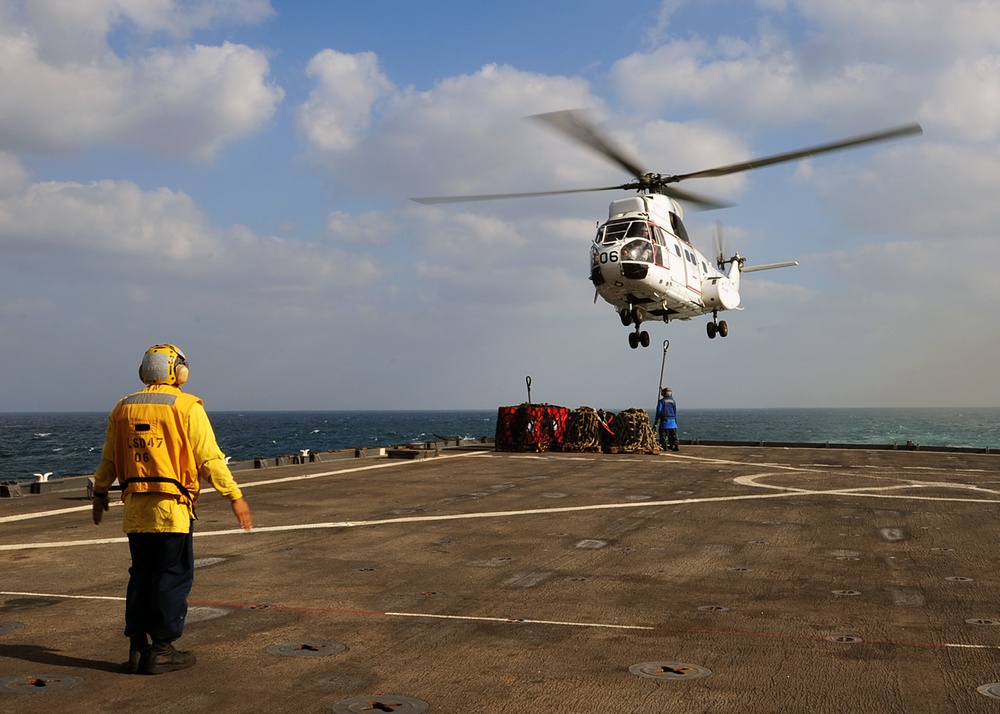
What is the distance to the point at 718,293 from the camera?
3108 cm

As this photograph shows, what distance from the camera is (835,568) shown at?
891cm

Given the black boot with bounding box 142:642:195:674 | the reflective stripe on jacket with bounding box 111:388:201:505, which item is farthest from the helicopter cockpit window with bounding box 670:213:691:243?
the black boot with bounding box 142:642:195:674

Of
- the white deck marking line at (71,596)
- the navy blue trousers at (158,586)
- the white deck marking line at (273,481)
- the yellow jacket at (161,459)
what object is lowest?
the white deck marking line at (71,596)

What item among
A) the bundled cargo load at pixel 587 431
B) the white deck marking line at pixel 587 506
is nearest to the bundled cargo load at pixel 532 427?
the bundled cargo load at pixel 587 431

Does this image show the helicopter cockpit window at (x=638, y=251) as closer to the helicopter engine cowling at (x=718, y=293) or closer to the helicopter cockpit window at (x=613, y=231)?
the helicopter cockpit window at (x=613, y=231)

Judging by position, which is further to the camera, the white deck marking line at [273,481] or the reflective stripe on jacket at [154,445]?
the white deck marking line at [273,481]

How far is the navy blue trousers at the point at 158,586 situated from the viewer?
529cm

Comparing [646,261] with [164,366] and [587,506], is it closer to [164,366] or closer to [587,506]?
[587,506]

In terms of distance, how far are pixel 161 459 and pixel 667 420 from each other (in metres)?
23.7

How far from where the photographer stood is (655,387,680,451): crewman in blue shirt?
27.8 metres

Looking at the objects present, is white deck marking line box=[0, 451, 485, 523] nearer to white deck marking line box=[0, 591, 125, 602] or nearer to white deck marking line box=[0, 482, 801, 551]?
white deck marking line box=[0, 482, 801, 551]

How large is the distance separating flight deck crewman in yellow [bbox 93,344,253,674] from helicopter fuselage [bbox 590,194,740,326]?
20.3 meters

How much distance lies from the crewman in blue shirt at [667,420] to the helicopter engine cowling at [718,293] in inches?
176

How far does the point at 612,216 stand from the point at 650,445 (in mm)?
7546
